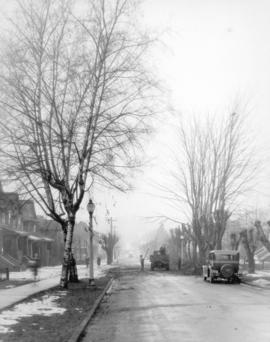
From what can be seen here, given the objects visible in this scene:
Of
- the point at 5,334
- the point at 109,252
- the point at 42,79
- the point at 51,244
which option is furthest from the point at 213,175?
the point at 109,252

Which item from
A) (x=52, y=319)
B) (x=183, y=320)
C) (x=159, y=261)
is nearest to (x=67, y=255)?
(x=52, y=319)

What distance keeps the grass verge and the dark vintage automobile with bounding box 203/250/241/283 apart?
35.8ft

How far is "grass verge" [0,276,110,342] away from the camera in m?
9.52

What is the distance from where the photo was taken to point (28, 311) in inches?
527

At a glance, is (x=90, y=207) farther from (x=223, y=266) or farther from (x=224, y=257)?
(x=224, y=257)

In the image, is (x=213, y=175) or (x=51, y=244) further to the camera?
(x=51, y=244)

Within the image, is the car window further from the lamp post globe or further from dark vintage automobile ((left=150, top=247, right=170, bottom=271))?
dark vintage automobile ((left=150, top=247, right=170, bottom=271))

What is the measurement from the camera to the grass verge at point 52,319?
9.52m

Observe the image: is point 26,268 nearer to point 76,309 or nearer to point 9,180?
point 9,180

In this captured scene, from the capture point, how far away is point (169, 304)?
641 inches

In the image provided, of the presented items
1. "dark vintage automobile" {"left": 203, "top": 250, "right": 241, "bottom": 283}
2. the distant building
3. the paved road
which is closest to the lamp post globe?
the paved road

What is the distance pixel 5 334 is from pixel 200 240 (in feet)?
109

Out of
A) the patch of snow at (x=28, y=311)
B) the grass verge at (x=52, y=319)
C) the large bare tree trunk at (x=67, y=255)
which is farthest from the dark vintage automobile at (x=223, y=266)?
the patch of snow at (x=28, y=311)

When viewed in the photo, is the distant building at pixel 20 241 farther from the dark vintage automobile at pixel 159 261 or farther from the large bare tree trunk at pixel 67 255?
the large bare tree trunk at pixel 67 255
